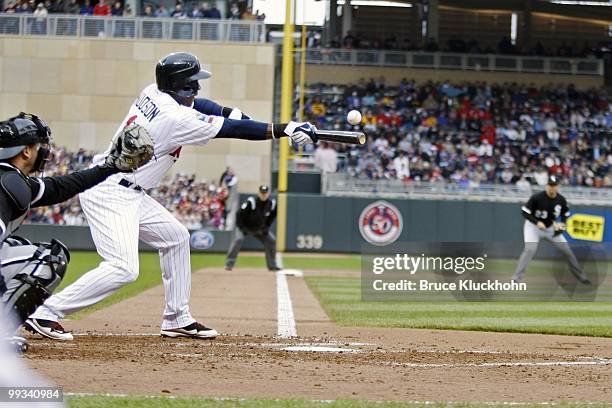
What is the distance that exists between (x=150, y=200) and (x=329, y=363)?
2.09 meters

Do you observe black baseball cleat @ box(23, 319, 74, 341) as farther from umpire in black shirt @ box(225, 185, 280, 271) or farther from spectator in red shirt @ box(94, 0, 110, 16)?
spectator in red shirt @ box(94, 0, 110, 16)

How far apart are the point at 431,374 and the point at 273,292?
8911 millimetres

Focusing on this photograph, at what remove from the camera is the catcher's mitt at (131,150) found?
5.95 metres

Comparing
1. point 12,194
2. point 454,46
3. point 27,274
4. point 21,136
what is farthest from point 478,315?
point 454,46

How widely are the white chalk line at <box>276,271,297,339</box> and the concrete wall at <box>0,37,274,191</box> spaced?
13743mm

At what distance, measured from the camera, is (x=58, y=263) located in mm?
5910

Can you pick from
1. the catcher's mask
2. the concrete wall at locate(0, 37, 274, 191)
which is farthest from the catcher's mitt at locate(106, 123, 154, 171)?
the concrete wall at locate(0, 37, 274, 191)

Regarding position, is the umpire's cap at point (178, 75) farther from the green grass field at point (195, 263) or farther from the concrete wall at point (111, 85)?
the concrete wall at point (111, 85)

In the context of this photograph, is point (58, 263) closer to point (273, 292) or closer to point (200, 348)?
point (200, 348)

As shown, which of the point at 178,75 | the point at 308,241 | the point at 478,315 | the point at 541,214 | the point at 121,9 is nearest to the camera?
the point at 178,75

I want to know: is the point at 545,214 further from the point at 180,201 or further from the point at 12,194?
the point at 180,201

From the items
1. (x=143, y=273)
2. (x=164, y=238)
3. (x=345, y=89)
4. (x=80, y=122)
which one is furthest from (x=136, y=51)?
Result: (x=164, y=238)

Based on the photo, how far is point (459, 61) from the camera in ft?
119

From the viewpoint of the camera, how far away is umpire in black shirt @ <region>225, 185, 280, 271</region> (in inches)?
805
